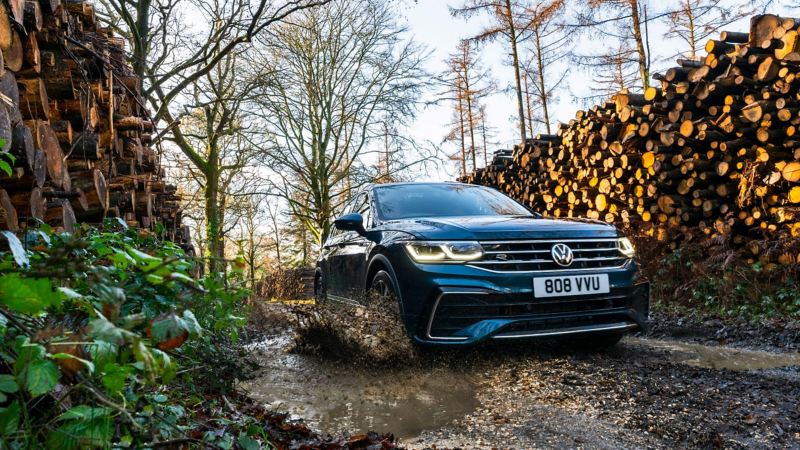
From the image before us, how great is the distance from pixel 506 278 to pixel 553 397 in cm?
91

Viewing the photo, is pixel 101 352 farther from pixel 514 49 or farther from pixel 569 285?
pixel 514 49

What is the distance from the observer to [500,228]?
3.97 m

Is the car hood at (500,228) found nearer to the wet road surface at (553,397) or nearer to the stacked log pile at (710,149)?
the wet road surface at (553,397)

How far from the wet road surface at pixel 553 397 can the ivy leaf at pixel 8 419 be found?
165 centimetres

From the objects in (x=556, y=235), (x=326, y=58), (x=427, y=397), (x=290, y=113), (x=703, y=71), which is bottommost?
(x=427, y=397)

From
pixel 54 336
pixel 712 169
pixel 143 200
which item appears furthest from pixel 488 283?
pixel 712 169

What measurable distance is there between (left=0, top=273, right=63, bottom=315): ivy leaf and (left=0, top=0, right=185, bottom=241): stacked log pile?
3.08 feet

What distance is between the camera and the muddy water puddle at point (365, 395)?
2840mm

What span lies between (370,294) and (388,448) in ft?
7.41

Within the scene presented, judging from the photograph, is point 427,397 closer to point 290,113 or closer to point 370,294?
point 370,294

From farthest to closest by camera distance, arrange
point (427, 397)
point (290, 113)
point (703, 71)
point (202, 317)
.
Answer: point (290, 113), point (703, 71), point (202, 317), point (427, 397)

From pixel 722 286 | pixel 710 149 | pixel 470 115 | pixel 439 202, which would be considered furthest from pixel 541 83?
pixel 439 202

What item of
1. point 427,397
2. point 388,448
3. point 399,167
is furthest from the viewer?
point 399,167

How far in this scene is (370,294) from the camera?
4.46 m
